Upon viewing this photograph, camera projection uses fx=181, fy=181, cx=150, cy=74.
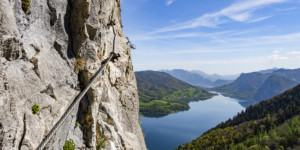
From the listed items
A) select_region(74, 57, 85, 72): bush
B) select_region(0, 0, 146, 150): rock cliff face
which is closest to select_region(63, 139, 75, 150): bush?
select_region(0, 0, 146, 150): rock cliff face

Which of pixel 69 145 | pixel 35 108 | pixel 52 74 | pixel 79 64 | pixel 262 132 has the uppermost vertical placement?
pixel 79 64

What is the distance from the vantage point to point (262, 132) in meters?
112

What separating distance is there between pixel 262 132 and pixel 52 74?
13274 cm

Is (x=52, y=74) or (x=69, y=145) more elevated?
(x=52, y=74)

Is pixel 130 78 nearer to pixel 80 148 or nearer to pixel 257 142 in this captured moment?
pixel 80 148

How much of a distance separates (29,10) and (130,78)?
1243cm

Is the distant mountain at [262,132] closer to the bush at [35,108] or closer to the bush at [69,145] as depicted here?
the bush at [69,145]

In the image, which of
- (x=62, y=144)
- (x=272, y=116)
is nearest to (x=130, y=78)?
(x=62, y=144)

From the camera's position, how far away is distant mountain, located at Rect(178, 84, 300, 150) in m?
95.1

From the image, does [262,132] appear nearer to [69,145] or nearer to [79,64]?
[69,145]

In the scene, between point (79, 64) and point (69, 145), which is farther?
point (79, 64)

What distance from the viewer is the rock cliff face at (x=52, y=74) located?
5754 mm

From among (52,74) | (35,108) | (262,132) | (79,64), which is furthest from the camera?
(262,132)

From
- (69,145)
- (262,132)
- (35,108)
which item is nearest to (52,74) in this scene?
(35,108)
